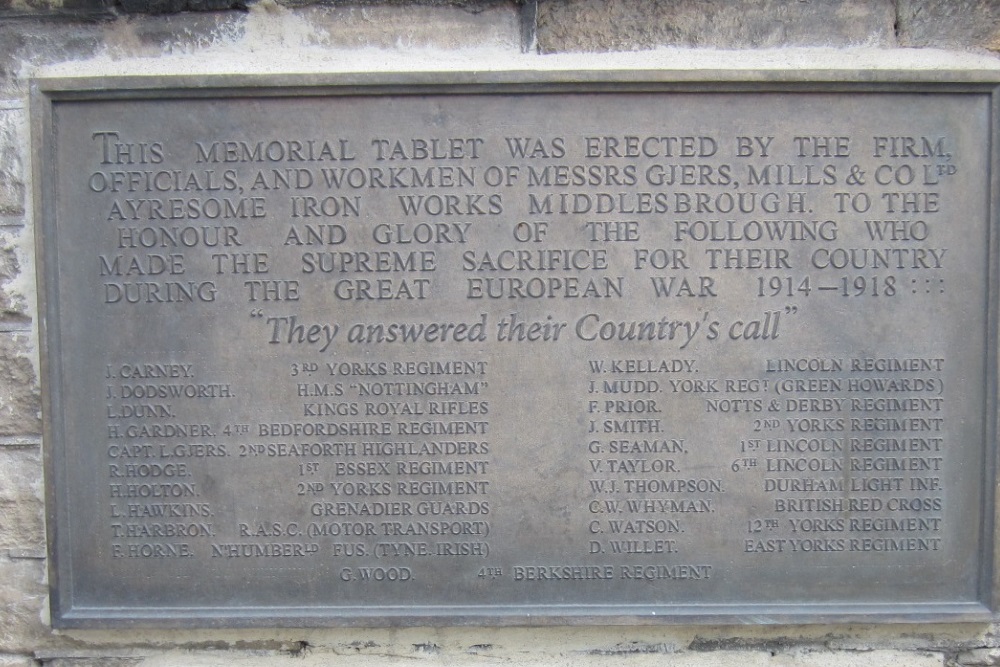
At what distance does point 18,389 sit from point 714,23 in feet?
9.08

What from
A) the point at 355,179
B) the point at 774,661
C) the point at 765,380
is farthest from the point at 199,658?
the point at 765,380

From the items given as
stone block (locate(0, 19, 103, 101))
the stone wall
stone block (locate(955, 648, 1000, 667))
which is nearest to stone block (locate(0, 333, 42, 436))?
the stone wall

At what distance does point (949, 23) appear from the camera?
2643mm

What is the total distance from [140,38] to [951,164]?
2.84 meters

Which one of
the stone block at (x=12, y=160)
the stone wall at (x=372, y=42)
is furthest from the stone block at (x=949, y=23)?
the stone block at (x=12, y=160)

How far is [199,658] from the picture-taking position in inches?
108

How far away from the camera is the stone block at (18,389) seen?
267cm

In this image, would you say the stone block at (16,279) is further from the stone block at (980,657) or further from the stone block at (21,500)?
the stone block at (980,657)

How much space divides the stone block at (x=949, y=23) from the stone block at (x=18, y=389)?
10.7 feet

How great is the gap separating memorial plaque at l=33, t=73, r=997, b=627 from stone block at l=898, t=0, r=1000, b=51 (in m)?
0.21

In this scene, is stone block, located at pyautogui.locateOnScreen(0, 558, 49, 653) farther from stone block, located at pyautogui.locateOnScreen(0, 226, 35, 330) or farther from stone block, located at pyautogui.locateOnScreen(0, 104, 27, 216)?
stone block, located at pyautogui.locateOnScreen(0, 104, 27, 216)

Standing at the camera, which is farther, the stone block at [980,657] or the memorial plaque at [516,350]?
the stone block at [980,657]

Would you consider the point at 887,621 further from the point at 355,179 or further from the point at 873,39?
the point at 355,179

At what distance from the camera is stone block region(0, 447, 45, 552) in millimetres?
2695
